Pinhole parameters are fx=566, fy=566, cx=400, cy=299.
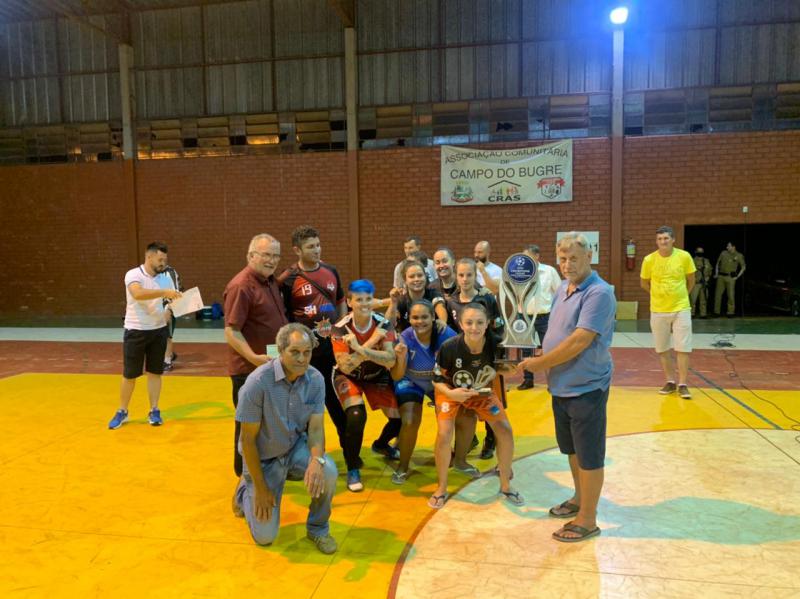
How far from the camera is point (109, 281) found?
15.5m

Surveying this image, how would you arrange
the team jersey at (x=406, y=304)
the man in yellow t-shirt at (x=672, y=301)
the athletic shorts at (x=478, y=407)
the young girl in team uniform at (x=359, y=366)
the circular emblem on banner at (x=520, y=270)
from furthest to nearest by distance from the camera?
the man in yellow t-shirt at (x=672, y=301) < the circular emblem on banner at (x=520, y=270) < the team jersey at (x=406, y=304) < the young girl in team uniform at (x=359, y=366) < the athletic shorts at (x=478, y=407)

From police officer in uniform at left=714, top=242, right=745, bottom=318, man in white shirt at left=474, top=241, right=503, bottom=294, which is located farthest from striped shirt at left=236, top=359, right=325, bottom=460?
police officer in uniform at left=714, top=242, right=745, bottom=318

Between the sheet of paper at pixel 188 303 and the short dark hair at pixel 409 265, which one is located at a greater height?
the short dark hair at pixel 409 265

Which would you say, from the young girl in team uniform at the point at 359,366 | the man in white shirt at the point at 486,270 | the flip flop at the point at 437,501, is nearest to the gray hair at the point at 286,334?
the young girl in team uniform at the point at 359,366

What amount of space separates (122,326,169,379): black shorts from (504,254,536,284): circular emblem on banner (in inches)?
143

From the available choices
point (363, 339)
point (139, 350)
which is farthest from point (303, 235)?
point (139, 350)

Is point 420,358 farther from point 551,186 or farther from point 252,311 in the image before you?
point 551,186

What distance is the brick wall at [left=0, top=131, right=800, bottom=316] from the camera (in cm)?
1290

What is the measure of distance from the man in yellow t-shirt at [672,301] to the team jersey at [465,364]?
3.52 metres

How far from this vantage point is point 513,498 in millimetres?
3965

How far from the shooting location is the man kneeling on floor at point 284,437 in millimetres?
3236

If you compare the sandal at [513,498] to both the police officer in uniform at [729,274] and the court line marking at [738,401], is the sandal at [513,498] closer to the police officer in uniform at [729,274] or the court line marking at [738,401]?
the court line marking at [738,401]

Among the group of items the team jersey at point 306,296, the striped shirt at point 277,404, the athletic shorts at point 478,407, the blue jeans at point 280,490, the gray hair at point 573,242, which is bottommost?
the blue jeans at point 280,490

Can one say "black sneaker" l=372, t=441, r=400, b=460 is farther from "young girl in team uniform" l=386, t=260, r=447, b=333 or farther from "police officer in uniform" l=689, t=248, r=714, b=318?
"police officer in uniform" l=689, t=248, r=714, b=318
